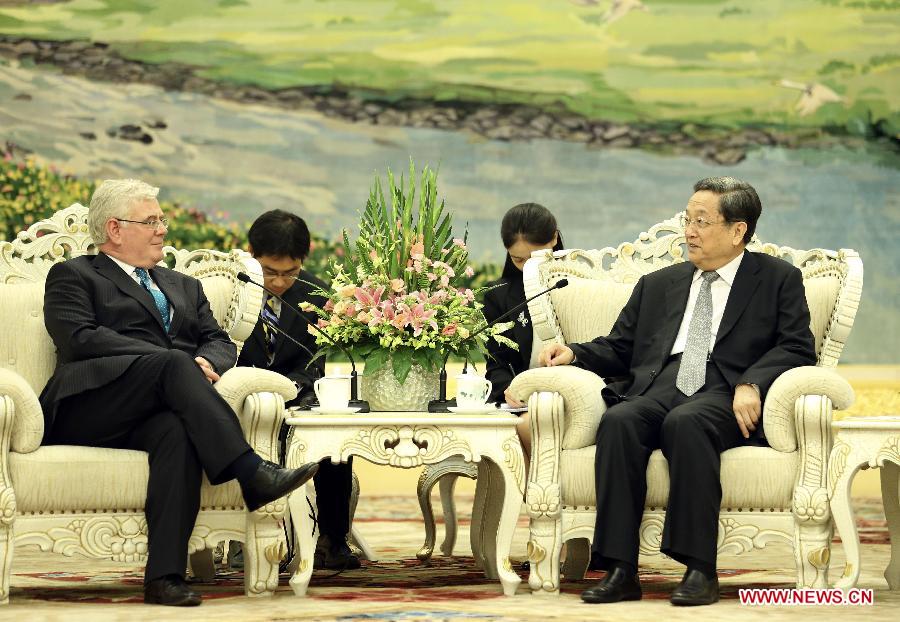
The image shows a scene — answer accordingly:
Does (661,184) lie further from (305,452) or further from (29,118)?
(305,452)

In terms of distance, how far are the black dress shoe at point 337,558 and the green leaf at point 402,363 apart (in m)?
0.83

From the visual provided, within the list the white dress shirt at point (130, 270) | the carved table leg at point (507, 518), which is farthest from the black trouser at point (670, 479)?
the white dress shirt at point (130, 270)

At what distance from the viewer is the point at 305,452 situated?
3887 mm

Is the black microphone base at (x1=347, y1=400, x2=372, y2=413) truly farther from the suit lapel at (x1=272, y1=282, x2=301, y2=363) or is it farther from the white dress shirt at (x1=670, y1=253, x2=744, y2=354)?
the white dress shirt at (x1=670, y1=253, x2=744, y2=354)

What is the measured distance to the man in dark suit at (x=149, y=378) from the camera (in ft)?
12.3

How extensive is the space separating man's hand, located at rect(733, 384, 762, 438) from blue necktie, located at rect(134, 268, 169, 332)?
183 centimetres

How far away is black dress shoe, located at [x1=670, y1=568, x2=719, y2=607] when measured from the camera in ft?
11.9

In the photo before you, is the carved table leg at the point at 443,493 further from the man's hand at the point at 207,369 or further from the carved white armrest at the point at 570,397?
the man's hand at the point at 207,369

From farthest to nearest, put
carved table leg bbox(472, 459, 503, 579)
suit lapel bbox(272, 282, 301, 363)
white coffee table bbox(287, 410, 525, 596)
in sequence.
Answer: suit lapel bbox(272, 282, 301, 363) → carved table leg bbox(472, 459, 503, 579) → white coffee table bbox(287, 410, 525, 596)

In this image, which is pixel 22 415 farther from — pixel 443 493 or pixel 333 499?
pixel 443 493

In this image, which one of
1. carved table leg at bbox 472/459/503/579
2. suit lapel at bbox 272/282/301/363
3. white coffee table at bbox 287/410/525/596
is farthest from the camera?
suit lapel at bbox 272/282/301/363

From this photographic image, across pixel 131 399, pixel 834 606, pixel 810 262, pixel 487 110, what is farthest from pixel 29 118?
pixel 834 606

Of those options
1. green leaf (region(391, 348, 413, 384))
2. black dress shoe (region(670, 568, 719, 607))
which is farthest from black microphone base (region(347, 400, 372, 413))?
black dress shoe (region(670, 568, 719, 607))

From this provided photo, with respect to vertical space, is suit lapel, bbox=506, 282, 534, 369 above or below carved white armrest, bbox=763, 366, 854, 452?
above
